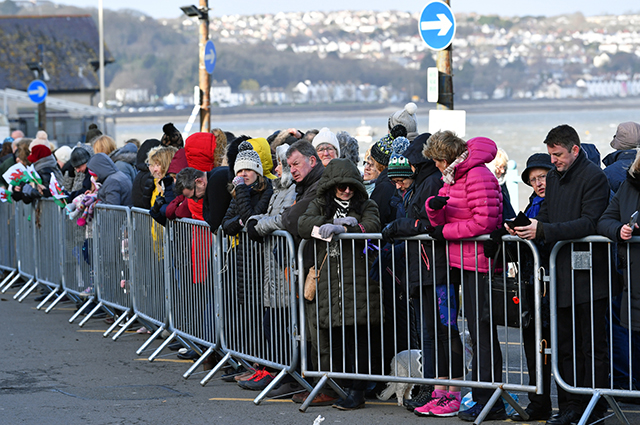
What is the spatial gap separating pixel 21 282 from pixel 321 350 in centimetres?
824

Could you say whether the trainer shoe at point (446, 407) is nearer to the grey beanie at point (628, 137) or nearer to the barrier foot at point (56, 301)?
the grey beanie at point (628, 137)

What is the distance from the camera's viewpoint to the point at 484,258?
6203 mm

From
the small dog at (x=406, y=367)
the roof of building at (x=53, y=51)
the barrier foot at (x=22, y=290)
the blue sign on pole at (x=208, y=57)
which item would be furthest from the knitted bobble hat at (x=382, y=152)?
the roof of building at (x=53, y=51)

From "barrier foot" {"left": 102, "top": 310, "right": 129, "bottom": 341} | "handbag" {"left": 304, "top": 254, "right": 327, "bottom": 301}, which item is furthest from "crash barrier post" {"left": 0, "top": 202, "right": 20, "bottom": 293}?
"handbag" {"left": 304, "top": 254, "right": 327, "bottom": 301}

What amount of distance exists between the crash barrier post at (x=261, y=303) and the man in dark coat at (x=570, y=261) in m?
1.90

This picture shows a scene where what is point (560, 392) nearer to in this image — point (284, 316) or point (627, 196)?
point (627, 196)

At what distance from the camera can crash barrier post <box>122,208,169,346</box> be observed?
29.1 feet

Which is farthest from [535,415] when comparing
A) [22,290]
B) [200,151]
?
[22,290]

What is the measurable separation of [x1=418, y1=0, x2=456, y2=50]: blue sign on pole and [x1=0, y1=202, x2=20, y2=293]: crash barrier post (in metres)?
6.26

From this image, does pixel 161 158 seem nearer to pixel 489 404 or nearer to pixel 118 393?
pixel 118 393

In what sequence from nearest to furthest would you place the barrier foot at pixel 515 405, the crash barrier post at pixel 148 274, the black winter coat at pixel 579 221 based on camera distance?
the black winter coat at pixel 579 221 < the barrier foot at pixel 515 405 < the crash barrier post at pixel 148 274

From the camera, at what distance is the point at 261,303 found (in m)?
7.26

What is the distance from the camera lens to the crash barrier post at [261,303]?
693 cm

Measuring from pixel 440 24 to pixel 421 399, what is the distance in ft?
20.9
